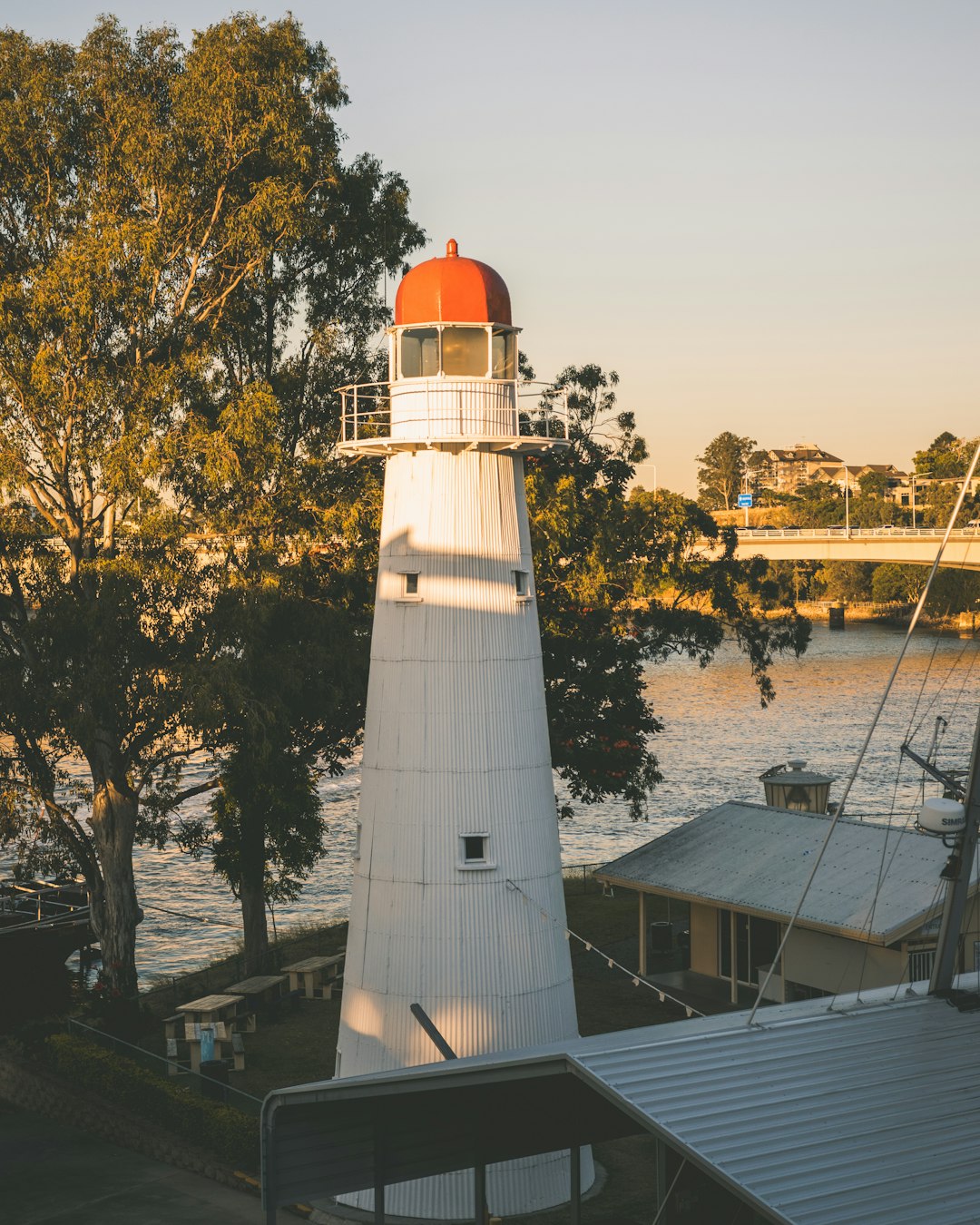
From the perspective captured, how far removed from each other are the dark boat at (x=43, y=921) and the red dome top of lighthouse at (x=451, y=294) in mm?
19342

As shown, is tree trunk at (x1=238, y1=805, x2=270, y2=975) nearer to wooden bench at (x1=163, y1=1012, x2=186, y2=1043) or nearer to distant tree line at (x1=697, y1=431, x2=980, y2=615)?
wooden bench at (x1=163, y1=1012, x2=186, y2=1043)

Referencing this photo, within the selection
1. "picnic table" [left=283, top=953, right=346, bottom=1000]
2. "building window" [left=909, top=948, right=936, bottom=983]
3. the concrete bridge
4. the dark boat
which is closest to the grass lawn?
"picnic table" [left=283, top=953, right=346, bottom=1000]

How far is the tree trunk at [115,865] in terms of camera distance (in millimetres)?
30562

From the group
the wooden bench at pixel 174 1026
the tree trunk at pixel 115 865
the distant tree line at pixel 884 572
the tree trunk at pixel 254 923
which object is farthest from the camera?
the distant tree line at pixel 884 572

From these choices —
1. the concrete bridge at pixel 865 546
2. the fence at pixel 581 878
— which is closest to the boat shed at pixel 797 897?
the fence at pixel 581 878

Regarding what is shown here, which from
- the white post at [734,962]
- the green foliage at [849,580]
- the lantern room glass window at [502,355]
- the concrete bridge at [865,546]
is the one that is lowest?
the white post at [734,962]

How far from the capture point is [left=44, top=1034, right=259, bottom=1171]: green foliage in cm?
2122

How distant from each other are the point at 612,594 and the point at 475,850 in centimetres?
1936

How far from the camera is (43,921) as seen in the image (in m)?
35.0

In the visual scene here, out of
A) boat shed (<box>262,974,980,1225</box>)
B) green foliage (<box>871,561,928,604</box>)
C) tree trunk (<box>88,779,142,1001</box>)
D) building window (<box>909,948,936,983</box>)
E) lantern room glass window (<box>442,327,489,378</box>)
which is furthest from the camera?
green foliage (<box>871,561,928,604</box>)

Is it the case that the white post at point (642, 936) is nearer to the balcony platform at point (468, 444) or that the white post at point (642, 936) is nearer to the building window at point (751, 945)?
the building window at point (751, 945)

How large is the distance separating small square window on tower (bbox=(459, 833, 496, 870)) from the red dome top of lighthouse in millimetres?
6994

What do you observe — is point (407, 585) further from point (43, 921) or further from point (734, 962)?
point (43, 921)

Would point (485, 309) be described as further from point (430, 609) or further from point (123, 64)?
point (123, 64)
